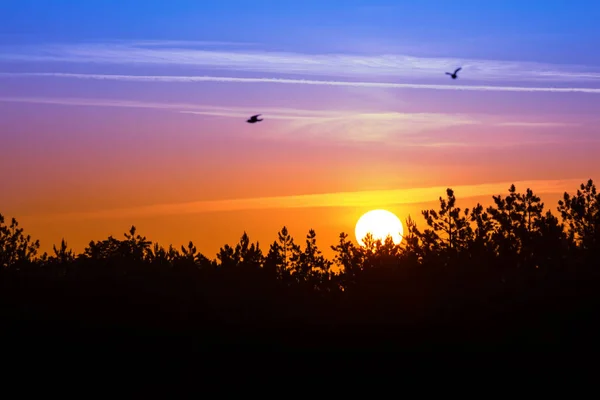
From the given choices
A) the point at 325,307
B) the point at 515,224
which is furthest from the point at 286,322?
the point at 515,224

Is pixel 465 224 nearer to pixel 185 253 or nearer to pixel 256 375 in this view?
pixel 185 253

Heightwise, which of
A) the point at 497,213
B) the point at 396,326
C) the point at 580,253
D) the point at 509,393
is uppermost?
the point at 497,213

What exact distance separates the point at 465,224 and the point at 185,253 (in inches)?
661

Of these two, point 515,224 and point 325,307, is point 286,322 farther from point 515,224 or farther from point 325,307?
point 515,224

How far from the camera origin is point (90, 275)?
4322 centimetres

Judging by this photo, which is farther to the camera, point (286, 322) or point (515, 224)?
point (515, 224)

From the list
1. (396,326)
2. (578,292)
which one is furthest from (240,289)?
(578,292)

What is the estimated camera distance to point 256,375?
34.2 m

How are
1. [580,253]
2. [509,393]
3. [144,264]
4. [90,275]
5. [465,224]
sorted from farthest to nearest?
[465,224]
[144,264]
[580,253]
[90,275]
[509,393]

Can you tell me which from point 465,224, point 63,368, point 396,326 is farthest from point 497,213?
point 63,368

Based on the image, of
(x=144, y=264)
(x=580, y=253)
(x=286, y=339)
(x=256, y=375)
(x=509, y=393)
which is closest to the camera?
(x=509, y=393)

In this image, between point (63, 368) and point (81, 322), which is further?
point (81, 322)

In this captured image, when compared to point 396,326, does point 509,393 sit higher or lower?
lower

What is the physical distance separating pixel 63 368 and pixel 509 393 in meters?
13.9
